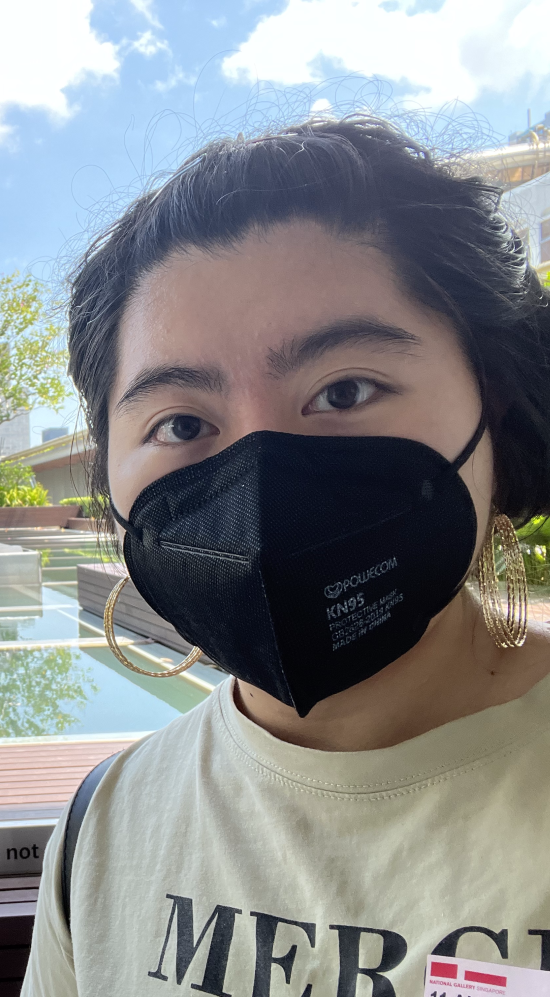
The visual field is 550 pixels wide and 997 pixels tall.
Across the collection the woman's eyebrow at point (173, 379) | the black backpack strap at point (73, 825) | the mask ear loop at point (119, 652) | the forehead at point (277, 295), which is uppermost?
the forehead at point (277, 295)

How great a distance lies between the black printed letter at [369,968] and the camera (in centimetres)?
54

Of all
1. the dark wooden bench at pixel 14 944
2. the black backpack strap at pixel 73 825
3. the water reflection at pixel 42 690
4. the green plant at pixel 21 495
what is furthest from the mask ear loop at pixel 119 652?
the green plant at pixel 21 495

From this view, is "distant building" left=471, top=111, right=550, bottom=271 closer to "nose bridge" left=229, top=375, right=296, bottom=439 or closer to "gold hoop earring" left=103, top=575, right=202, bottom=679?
"nose bridge" left=229, top=375, right=296, bottom=439

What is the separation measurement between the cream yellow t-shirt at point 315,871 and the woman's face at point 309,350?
0.26 m

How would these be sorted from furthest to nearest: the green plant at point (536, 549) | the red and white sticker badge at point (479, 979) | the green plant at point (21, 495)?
1. the green plant at point (21, 495)
2. the green plant at point (536, 549)
3. the red and white sticker badge at point (479, 979)

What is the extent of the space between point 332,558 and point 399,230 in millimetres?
307

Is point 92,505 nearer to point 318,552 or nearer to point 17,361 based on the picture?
point 318,552

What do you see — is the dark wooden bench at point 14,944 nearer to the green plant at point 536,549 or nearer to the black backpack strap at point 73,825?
the black backpack strap at point 73,825

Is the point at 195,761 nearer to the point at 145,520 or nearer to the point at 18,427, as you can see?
the point at 145,520

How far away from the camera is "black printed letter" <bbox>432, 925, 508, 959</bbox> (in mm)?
521

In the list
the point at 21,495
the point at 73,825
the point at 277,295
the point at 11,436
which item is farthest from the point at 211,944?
the point at 21,495

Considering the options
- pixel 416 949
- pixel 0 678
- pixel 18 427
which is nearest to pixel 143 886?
pixel 416 949

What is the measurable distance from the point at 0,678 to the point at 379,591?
7.61 feet

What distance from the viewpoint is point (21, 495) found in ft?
23.2
